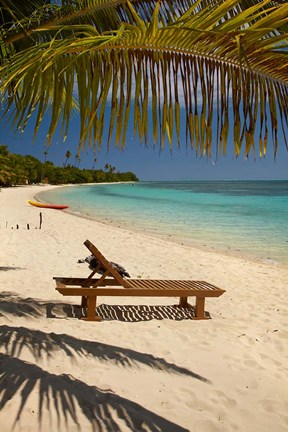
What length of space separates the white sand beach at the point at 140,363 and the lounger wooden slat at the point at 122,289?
0.25 meters

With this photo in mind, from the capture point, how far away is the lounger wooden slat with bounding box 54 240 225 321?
5.13 metres

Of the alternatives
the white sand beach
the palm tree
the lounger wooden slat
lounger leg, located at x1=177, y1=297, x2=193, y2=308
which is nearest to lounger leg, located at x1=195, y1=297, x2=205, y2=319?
the lounger wooden slat

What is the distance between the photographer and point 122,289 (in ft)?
17.4

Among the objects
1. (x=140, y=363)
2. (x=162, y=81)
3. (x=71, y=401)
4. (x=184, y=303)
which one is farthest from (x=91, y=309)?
(x=162, y=81)

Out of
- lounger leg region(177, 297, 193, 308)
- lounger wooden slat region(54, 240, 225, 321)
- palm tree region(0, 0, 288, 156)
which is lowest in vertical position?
lounger leg region(177, 297, 193, 308)

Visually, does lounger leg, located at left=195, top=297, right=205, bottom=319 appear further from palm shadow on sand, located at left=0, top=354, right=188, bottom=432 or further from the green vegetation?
the green vegetation

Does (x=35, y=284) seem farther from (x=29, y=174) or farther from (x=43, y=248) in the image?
(x=29, y=174)

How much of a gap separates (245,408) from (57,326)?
7.76 feet

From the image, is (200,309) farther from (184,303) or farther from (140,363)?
(140,363)

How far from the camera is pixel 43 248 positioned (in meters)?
11.3

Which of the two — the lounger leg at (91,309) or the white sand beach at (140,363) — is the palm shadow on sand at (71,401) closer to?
the white sand beach at (140,363)

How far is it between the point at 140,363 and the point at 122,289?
1.32 meters

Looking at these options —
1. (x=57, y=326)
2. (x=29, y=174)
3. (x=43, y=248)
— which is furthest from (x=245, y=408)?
(x=29, y=174)

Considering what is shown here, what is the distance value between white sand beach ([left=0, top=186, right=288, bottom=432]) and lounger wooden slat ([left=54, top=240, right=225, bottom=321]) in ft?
0.83
